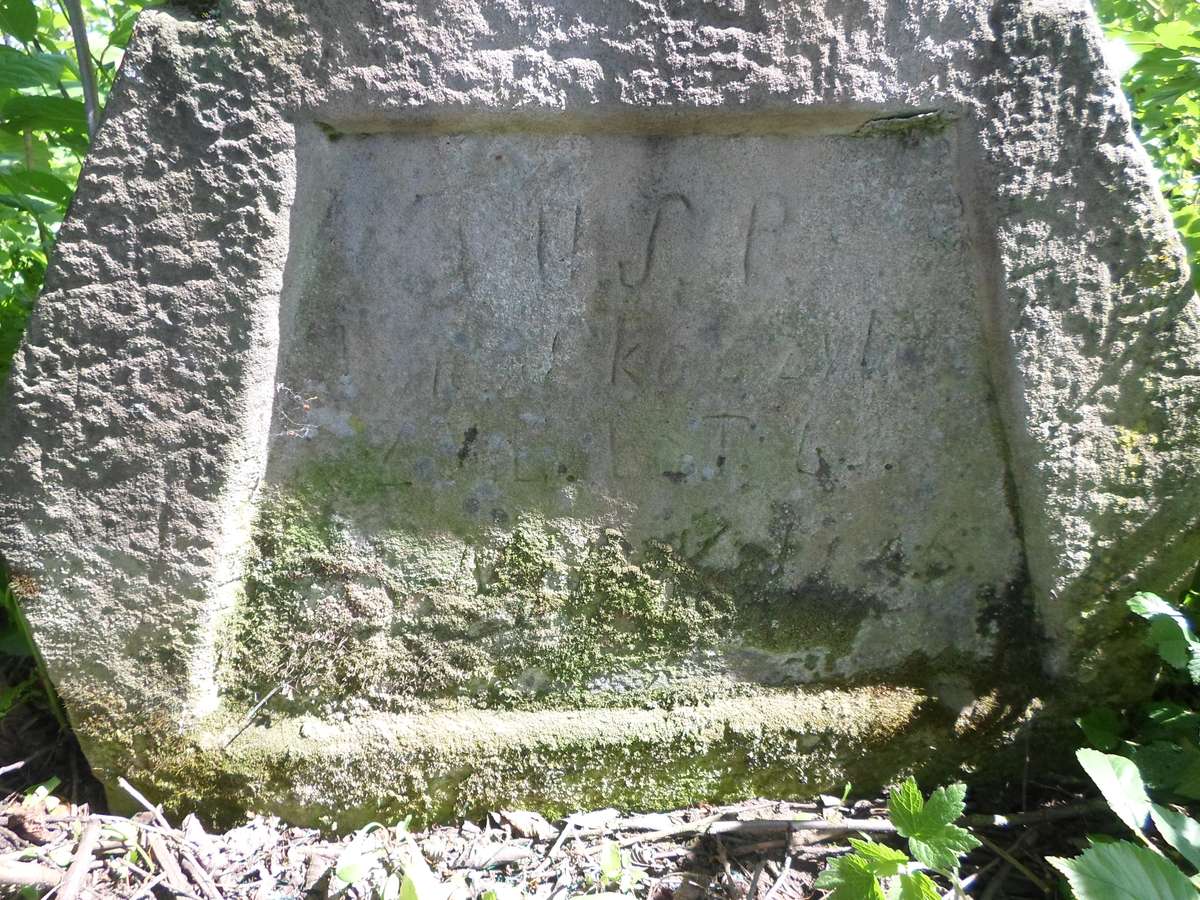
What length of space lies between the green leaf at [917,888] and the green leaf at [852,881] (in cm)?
4

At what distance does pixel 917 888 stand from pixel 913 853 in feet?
0.17

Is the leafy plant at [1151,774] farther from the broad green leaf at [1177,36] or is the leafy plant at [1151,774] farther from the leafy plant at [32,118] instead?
the leafy plant at [32,118]

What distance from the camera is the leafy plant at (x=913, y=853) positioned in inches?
46.1

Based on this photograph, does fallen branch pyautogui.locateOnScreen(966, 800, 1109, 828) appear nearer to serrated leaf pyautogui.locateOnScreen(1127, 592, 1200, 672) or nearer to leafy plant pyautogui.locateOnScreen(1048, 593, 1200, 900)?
leafy plant pyautogui.locateOnScreen(1048, 593, 1200, 900)

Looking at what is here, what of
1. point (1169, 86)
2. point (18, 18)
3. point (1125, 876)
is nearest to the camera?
point (1125, 876)

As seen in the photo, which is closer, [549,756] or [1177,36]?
[549,756]

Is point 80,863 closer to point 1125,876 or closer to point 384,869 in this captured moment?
point 384,869

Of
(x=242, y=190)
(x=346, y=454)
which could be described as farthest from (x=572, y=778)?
(x=242, y=190)

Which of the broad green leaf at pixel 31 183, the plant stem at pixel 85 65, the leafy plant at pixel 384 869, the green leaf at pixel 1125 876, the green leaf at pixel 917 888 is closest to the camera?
the green leaf at pixel 1125 876

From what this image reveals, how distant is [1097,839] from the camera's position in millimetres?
1354

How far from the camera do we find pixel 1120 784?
124cm

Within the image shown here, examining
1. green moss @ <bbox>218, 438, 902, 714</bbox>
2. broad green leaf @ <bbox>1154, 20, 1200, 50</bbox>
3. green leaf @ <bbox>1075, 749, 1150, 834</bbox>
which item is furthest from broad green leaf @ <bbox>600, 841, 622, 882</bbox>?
broad green leaf @ <bbox>1154, 20, 1200, 50</bbox>

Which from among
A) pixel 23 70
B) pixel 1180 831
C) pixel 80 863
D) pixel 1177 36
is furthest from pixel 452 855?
pixel 1177 36

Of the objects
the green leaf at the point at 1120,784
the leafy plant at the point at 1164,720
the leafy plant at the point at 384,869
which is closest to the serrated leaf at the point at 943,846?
the green leaf at the point at 1120,784
